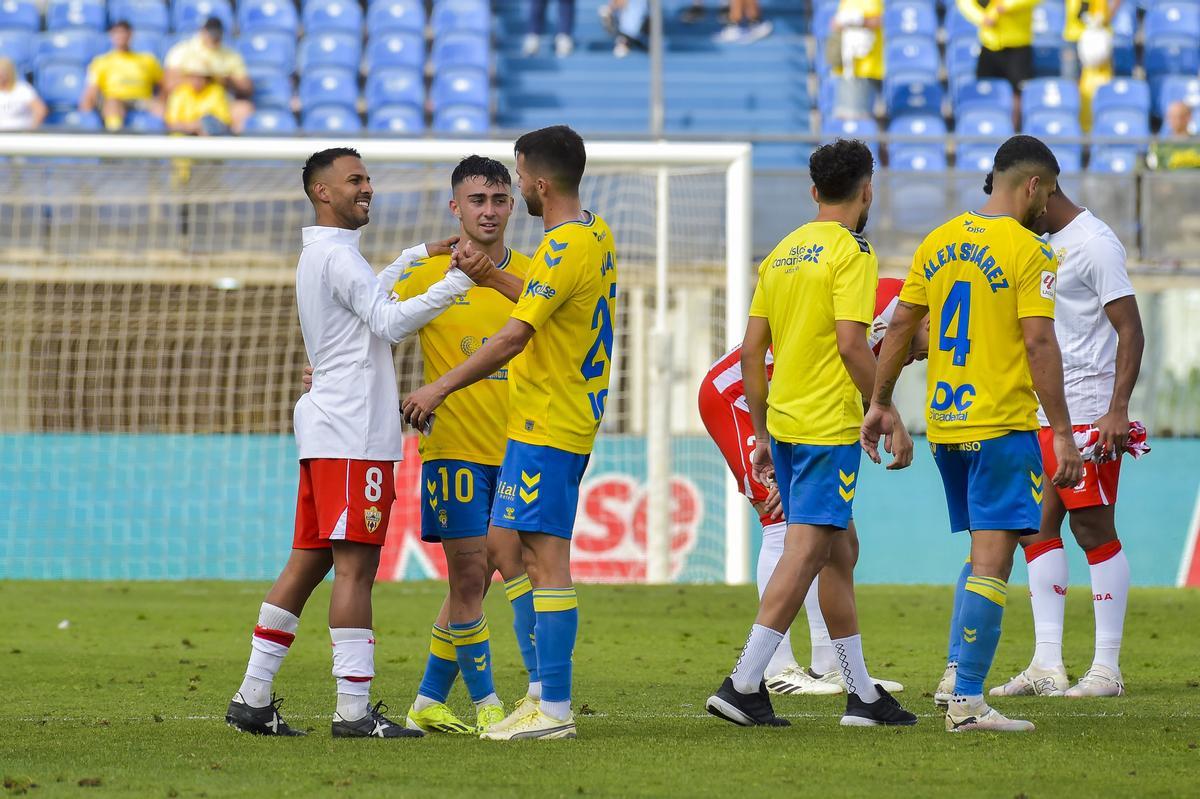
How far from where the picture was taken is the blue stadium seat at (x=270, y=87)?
18.5 meters

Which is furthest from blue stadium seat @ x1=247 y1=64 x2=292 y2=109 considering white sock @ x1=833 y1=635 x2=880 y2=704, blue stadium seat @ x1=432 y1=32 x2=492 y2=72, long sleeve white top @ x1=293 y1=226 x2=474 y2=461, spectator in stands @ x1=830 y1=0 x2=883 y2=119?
white sock @ x1=833 y1=635 x2=880 y2=704

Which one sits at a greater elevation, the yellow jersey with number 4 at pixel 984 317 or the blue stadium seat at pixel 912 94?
the blue stadium seat at pixel 912 94

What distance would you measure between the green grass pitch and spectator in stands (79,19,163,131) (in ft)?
27.3

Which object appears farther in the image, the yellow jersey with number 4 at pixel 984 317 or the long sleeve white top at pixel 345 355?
the long sleeve white top at pixel 345 355

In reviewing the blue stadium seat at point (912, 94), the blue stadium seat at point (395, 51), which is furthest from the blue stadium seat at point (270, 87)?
the blue stadium seat at point (912, 94)

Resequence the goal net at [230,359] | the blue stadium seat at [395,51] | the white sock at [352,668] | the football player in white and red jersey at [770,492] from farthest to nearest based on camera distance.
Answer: the blue stadium seat at [395,51]
the goal net at [230,359]
the football player in white and red jersey at [770,492]
the white sock at [352,668]

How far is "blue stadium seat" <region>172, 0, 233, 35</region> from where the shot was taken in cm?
1909

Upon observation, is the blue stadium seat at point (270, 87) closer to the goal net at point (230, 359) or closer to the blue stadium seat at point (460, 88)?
the blue stadium seat at point (460, 88)

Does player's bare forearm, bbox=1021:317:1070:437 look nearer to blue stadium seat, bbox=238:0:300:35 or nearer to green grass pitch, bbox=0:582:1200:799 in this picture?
green grass pitch, bbox=0:582:1200:799

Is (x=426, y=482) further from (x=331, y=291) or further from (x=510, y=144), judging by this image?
(x=510, y=144)

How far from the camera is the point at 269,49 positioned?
62.3 ft

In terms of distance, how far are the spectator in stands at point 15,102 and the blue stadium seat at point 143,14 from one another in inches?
87.0

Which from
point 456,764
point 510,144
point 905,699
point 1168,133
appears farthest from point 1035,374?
point 1168,133

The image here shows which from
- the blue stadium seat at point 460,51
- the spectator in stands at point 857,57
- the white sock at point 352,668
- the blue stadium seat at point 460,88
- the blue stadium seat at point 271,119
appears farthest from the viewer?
the blue stadium seat at point 460,51
